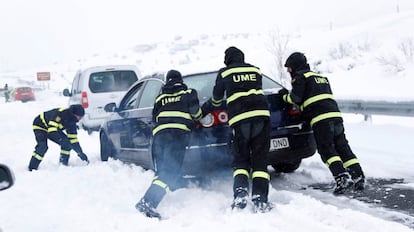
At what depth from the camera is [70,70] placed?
201 feet

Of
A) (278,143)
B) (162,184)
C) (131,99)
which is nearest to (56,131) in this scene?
(131,99)

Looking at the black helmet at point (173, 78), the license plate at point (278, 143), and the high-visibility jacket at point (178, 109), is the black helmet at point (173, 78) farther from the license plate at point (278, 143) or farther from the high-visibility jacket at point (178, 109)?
the license plate at point (278, 143)

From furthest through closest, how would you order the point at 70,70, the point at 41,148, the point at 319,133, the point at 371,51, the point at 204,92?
the point at 70,70, the point at 371,51, the point at 41,148, the point at 204,92, the point at 319,133

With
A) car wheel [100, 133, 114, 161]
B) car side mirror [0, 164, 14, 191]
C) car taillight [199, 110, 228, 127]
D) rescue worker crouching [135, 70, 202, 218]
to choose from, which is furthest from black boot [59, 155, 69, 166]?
car side mirror [0, 164, 14, 191]

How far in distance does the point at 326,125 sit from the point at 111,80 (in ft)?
27.6

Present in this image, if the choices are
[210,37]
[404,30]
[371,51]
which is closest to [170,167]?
[371,51]

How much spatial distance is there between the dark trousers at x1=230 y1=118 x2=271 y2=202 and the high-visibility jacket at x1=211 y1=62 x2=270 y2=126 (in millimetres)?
85

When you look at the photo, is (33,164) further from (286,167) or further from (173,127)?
(286,167)

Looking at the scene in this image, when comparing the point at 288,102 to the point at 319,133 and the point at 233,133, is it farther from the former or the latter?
the point at 233,133

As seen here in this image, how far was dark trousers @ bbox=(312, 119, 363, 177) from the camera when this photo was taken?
17.1 ft

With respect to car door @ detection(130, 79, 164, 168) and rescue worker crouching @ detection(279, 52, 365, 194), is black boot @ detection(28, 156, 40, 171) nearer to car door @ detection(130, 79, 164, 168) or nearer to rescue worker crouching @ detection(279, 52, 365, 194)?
car door @ detection(130, 79, 164, 168)

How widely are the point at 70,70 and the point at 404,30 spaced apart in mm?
45537

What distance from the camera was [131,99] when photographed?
715cm

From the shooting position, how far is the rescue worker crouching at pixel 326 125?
17.1 feet
